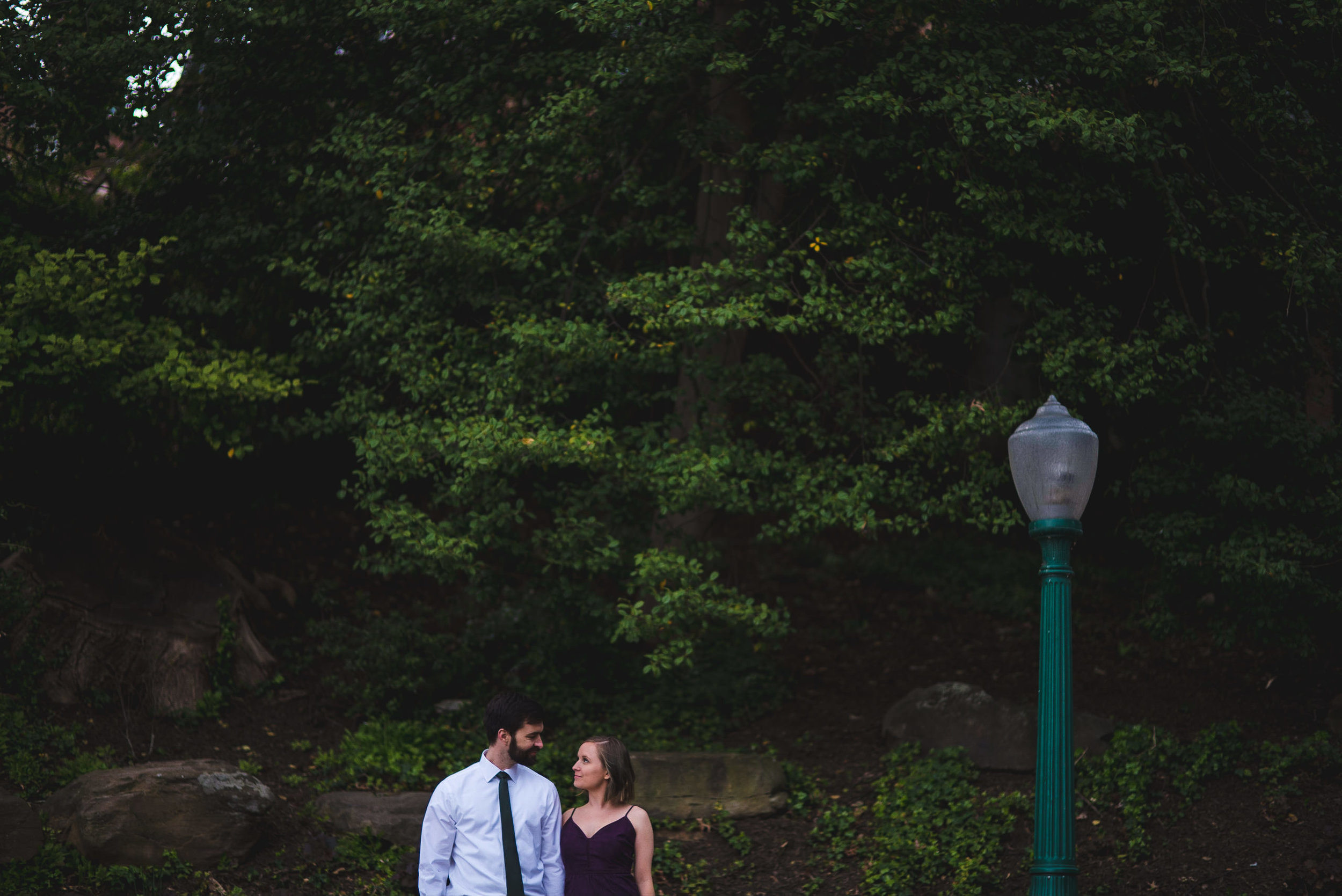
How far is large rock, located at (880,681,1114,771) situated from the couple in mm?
5358

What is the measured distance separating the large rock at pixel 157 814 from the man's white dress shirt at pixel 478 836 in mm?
3874

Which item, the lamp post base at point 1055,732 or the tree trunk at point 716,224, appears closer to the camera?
the lamp post base at point 1055,732

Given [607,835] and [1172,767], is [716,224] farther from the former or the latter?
[607,835]

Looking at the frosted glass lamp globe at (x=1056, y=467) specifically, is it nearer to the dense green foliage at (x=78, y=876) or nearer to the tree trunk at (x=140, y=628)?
the dense green foliage at (x=78, y=876)

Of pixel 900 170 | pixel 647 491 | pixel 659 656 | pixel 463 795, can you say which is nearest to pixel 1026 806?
pixel 659 656

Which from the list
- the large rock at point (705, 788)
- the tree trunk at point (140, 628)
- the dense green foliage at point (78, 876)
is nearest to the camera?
→ the dense green foliage at point (78, 876)

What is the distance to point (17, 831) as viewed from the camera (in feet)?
24.5

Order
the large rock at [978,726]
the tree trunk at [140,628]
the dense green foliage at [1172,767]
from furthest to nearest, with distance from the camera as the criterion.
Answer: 1. the tree trunk at [140,628]
2. the large rock at [978,726]
3. the dense green foliage at [1172,767]

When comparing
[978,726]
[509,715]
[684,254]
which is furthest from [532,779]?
[684,254]

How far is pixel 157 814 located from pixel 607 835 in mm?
4348

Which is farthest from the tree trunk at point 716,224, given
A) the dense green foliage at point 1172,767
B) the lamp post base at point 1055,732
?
the lamp post base at point 1055,732

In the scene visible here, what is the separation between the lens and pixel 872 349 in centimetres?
1441

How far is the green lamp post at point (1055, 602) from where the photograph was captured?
5434 millimetres

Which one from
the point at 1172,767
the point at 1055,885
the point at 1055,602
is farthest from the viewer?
the point at 1172,767
